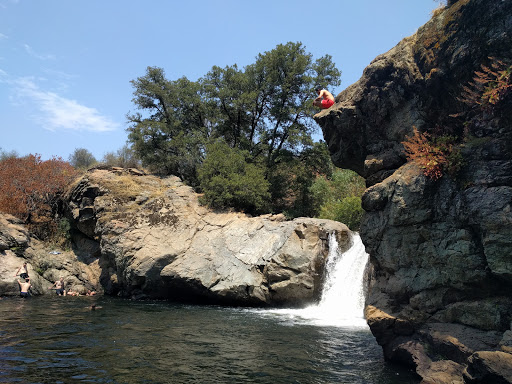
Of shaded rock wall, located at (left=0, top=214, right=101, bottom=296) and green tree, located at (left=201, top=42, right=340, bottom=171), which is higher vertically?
green tree, located at (left=201, top=42, right=340, bottom=171)

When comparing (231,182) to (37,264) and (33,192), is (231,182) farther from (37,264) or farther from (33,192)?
(33,192)

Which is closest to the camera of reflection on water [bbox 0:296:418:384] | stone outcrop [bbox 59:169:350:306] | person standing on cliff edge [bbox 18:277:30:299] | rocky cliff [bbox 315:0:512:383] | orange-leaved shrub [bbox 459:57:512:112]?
rocky cliff [bbox 315:0:512:383]

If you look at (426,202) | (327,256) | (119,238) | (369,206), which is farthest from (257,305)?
(426,202)

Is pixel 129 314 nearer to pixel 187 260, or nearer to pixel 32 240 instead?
pixel 187 260

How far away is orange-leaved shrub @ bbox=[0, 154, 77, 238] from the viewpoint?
25.5 m

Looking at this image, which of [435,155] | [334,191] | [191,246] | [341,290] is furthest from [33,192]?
[435,155]

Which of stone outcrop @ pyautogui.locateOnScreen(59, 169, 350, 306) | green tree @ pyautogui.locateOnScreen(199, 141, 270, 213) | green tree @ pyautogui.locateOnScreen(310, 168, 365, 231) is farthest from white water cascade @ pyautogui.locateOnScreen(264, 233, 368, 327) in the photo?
green tree @ pyautogui.locateOnScreen(199, 141, 270, 213)

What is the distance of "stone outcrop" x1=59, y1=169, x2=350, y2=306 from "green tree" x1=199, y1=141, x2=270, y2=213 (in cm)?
103

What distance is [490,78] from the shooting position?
7070 mm

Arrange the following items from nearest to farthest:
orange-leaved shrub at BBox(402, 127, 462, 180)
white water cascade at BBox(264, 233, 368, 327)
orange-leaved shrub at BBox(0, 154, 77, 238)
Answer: orange-leaved shrub at BBox(402, 127, 462, 180), white water cascade at BBox(264, 233, 368, 327), orange-leaved shrub at BBox(0, 154, 77, 238)

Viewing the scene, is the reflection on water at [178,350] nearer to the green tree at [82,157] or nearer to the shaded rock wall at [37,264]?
the shaded rock wall at [37,264]

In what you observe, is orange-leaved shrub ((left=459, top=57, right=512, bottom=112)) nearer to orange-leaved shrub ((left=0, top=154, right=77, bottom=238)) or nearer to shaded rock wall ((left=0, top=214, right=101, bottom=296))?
shaded rock wall ((left=0, top=214, right=101, bottom=296))

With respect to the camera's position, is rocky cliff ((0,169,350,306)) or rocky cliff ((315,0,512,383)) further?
rocky cliff ((0,169,350,306))

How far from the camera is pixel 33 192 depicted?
26.4 metres
